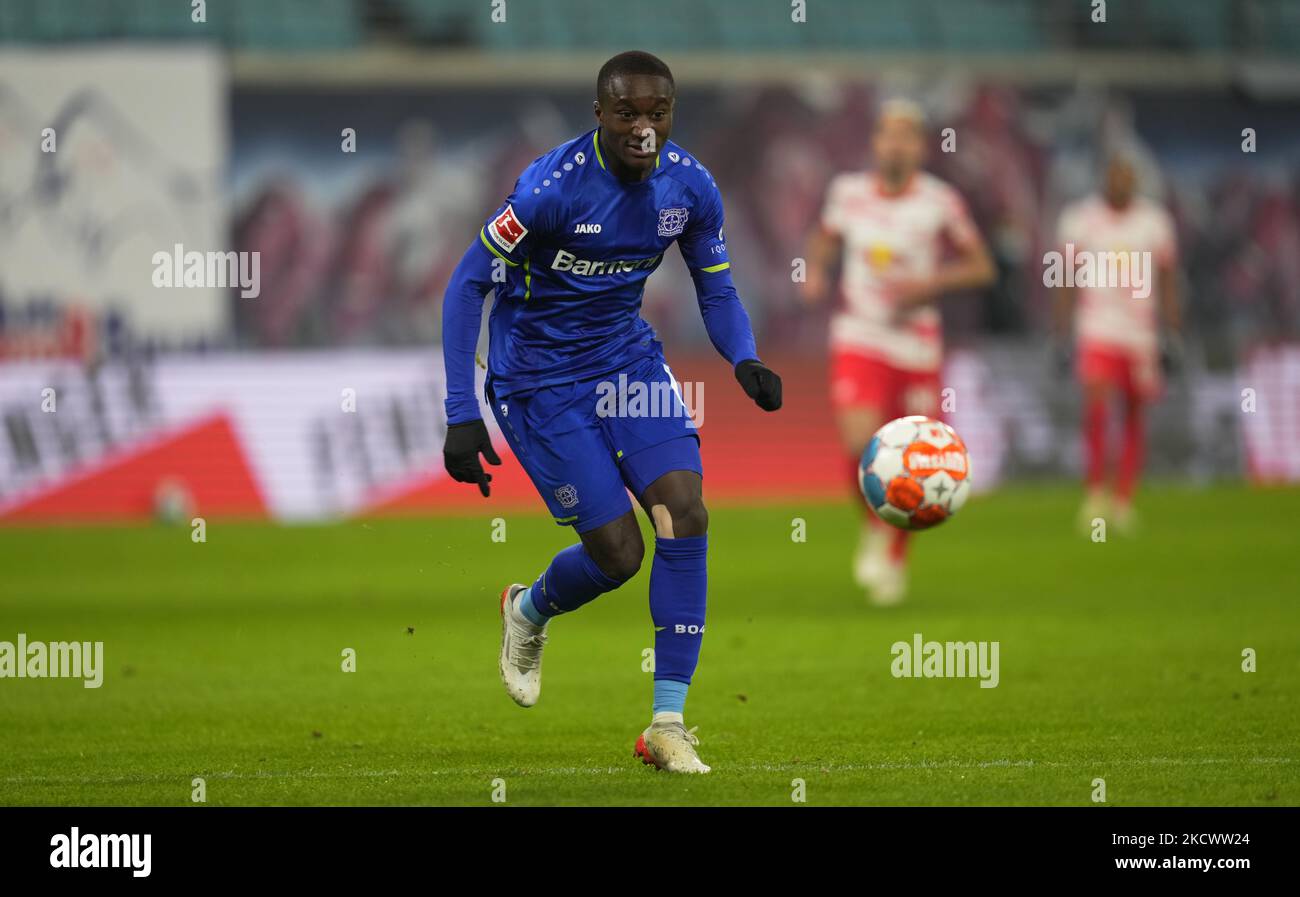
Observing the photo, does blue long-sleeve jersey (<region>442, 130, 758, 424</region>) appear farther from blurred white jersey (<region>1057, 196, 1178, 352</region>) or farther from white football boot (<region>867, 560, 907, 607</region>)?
blurred white jersey (<region>1057, 196, 1178, 352</region>)

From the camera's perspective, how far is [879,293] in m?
12.8

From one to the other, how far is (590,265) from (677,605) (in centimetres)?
122

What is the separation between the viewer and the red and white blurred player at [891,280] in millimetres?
12547

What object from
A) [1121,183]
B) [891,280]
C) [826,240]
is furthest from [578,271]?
[1121,183]

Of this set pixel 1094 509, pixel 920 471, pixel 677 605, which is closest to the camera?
pixel 677 605

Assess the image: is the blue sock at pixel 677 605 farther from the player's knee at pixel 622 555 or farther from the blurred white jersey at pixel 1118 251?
the blurred white jersey at pixel 1118 251

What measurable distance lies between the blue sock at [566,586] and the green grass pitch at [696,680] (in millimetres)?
510

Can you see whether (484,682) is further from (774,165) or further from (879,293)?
(774,165)

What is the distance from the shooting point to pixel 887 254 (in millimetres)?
12914

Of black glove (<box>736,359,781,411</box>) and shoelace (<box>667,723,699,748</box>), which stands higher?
black glove (<box>736,359,781,411</box>)

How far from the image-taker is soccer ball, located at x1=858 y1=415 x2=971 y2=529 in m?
8.07

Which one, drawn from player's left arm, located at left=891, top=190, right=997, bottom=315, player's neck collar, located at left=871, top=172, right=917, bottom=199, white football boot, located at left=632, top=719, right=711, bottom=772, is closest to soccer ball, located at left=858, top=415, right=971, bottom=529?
white football boot, located at left=632, top=719, right=711, bottom=772

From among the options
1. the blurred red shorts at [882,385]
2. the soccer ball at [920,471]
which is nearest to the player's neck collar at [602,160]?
the soccer ball at [920,471]

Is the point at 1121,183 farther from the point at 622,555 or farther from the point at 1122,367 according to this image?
the point at 622,555
